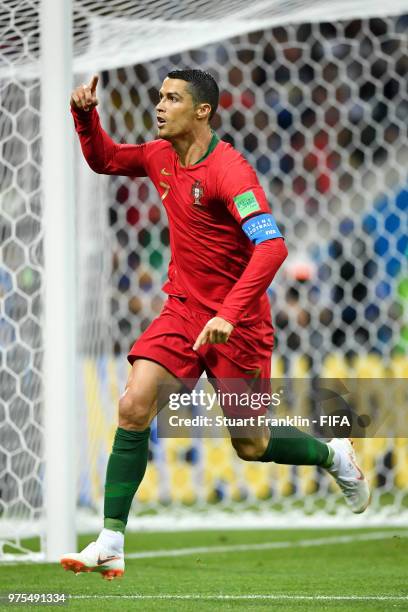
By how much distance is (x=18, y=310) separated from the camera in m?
6.77

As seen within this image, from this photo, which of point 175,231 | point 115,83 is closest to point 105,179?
point 115,83

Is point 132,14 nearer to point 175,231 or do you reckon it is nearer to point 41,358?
point 41,358

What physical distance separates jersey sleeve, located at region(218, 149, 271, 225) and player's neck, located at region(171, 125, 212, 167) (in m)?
0.17

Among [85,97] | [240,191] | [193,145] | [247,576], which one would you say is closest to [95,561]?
[247,576]

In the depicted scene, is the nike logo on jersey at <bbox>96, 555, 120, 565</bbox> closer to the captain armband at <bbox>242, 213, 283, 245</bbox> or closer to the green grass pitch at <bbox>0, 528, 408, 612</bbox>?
the green grass pitch at <bbox>0, 528, 408, 612</bbox>

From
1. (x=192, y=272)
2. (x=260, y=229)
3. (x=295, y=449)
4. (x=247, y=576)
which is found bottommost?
(x=247, y=576)

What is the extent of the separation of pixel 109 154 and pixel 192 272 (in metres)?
0.64

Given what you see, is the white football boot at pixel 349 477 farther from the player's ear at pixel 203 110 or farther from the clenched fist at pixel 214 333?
the player's ear at pixel 203 110

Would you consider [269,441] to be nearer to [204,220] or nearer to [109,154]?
[204,220]

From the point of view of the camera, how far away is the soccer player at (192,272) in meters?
4.49

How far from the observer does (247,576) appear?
5590 mm

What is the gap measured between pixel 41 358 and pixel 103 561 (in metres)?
2.26

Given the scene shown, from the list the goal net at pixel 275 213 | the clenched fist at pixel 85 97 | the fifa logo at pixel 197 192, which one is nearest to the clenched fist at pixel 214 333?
the fifa logo at pixel 197 192

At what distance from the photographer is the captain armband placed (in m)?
4.47
